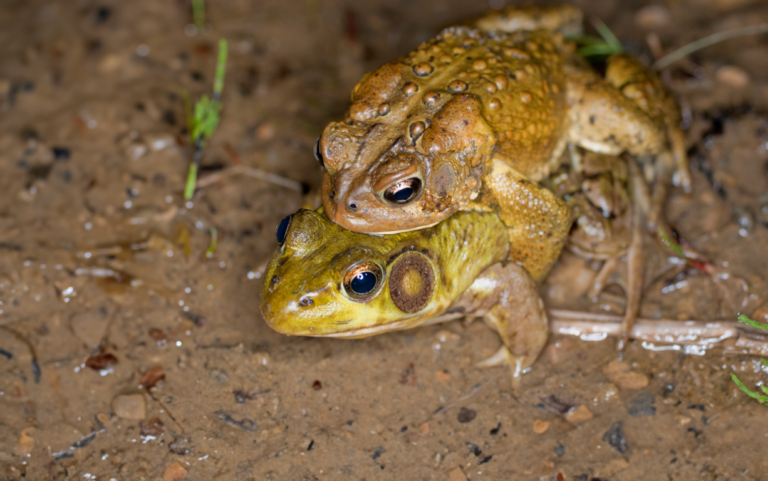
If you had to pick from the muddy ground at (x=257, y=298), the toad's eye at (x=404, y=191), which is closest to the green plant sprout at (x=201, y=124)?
the muddy ground at (x=257, y=298)

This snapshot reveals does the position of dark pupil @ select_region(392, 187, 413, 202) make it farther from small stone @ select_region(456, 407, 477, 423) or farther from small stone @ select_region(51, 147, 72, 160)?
small stone @ select_region(51, 147, 72, 160)

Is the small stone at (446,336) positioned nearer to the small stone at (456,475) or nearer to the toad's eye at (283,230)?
the small stone at (456,475)

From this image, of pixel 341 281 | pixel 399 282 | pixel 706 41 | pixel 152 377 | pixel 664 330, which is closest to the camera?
pixel 341 281

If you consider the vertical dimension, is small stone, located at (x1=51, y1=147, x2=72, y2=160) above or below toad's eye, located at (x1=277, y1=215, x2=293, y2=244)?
below

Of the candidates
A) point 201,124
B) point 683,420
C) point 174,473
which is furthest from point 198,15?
point 683,420

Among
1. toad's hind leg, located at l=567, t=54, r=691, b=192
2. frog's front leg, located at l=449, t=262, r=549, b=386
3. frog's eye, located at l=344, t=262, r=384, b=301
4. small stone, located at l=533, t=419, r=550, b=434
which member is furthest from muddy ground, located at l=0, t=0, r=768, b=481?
frog's eye, located at l=344, t=262, r=384, b=301

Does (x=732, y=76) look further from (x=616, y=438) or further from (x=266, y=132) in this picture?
(x=266, y=132)

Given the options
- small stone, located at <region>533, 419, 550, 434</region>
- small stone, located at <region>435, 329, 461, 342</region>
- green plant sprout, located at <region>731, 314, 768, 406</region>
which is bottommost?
small stone, located at <region>533, 419, 550, 434</region>
